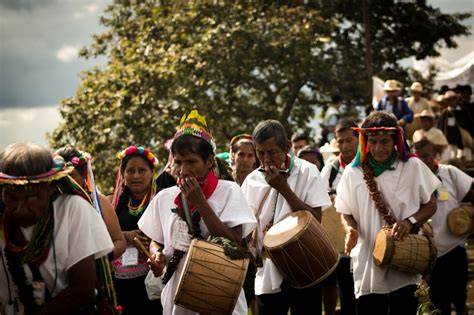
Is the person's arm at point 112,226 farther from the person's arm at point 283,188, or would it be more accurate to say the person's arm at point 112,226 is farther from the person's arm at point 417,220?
the person's arm at point 417,220

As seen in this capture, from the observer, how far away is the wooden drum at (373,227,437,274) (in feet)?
24.2

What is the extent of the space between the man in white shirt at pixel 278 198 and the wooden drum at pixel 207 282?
59.9 inches

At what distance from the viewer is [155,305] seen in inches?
309

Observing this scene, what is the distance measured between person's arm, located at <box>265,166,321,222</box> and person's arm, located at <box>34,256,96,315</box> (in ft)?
8.55

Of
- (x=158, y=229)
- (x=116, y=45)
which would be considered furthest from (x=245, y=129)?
(x=158, y=229)

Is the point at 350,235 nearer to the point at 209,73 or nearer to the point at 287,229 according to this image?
the point at 287,229

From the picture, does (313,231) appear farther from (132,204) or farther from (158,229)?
(132,204)

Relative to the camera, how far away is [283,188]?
723 centimetres

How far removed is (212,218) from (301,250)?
3.87 ft

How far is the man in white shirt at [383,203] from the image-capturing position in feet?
24.8

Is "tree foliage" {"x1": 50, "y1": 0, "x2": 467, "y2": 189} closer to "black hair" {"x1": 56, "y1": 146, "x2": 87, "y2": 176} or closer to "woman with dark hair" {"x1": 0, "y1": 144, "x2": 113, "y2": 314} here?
"black hair" {"x1": 56, "y1": 146, "x2": 87, "y2": 176}

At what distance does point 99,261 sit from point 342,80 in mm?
20831

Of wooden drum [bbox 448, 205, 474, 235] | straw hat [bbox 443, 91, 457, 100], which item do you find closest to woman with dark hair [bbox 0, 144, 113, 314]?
wooden drum [bbox 448, 205, 474, 235]

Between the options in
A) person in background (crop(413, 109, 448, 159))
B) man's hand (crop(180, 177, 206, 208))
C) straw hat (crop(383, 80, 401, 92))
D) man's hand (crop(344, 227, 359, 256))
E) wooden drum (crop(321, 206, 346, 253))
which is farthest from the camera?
straw hat (crop(383, 80, 401, 92))
